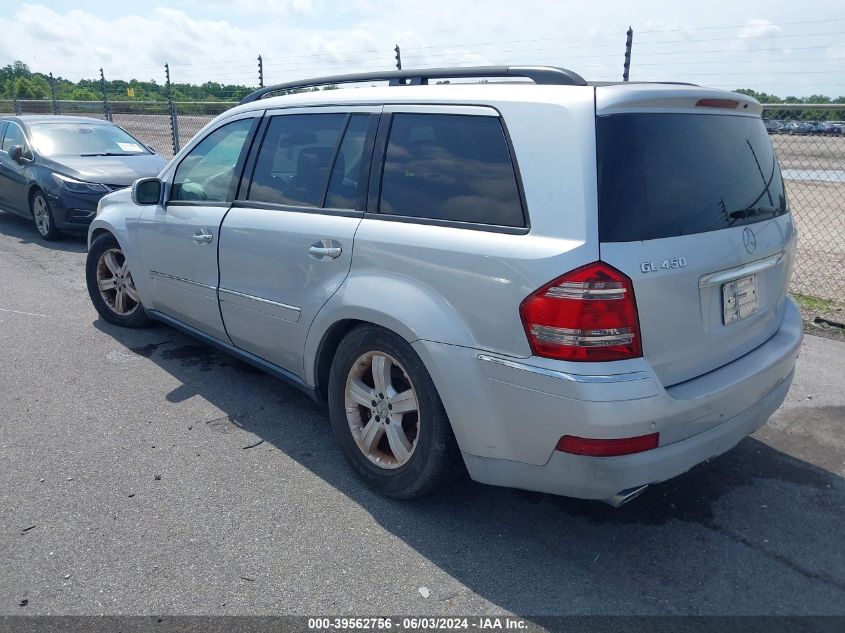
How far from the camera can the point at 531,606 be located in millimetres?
2561

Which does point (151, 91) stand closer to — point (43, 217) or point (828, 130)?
point (43, 217)

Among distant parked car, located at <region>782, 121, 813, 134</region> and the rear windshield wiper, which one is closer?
the rear windshield wiper

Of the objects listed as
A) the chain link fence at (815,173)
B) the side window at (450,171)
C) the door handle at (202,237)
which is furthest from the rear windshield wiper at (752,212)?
the door handle at (202,237)

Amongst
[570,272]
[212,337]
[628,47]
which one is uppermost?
[628,47]

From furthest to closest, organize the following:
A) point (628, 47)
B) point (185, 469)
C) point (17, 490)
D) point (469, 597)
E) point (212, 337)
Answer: point (628, 47) < point (212, 337) < point (185, 469) < point (17, 490) < point (469, 597)

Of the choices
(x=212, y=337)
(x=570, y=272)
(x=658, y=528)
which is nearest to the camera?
(x=570, y=272)

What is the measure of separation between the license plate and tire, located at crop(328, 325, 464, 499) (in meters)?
1.24

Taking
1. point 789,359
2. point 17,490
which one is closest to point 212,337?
point 17,490

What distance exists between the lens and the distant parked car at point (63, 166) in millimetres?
8609

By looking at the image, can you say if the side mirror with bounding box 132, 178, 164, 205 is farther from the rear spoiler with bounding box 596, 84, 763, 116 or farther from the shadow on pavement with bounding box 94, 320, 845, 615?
the rear spoiler with bounding box 596, 84, 763, 116

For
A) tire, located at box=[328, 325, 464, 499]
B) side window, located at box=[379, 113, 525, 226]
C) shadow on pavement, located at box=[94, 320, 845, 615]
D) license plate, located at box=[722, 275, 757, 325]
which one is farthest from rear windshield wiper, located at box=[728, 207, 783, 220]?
tire, located at box=[328, 325, 464, 499]

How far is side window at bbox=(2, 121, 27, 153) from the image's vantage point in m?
9.55

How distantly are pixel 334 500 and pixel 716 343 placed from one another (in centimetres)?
184

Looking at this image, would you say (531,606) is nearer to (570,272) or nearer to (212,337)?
(570,272)
